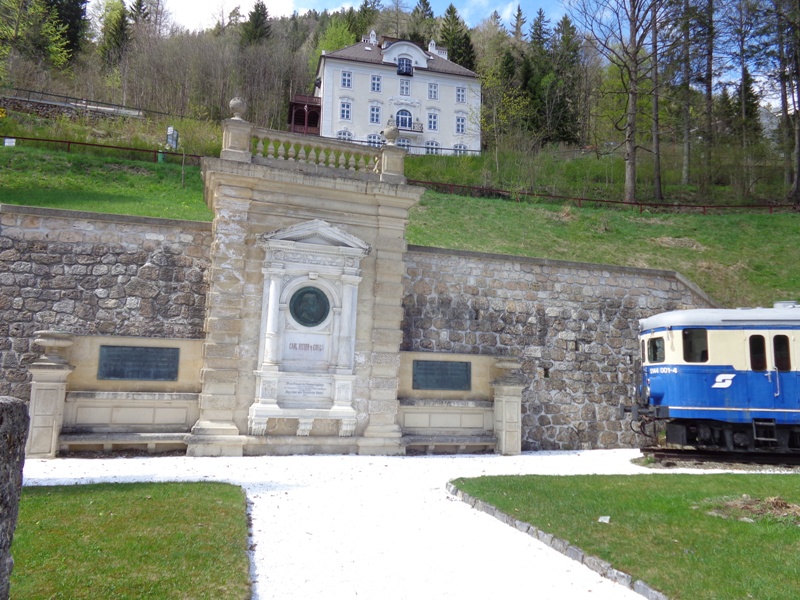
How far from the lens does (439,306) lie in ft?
44.0

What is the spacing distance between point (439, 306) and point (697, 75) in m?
28.0

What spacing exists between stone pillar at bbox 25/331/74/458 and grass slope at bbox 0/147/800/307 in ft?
19.3

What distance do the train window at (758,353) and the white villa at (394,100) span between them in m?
33.5

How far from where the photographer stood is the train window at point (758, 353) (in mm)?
11688

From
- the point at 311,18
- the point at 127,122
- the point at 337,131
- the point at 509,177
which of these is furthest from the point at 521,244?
the point at 311,18

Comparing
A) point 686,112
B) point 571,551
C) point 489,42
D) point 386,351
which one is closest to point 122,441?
point 386,351

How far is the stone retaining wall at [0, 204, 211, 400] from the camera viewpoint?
35.3 feet

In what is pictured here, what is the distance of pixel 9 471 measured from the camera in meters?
2.42

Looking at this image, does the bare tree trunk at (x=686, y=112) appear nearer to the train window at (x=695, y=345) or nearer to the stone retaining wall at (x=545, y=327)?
the stone retaining wall at (x=545, y=327)

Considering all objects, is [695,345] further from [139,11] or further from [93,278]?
[139,11]

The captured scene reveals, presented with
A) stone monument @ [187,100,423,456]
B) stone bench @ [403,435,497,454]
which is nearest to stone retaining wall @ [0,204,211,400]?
stone monument @ [187,100,423,456]

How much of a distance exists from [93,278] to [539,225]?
47.6 ft

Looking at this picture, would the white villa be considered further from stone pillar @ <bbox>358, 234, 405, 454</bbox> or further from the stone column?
the stone column

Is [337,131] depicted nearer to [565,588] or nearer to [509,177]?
[509,177]
